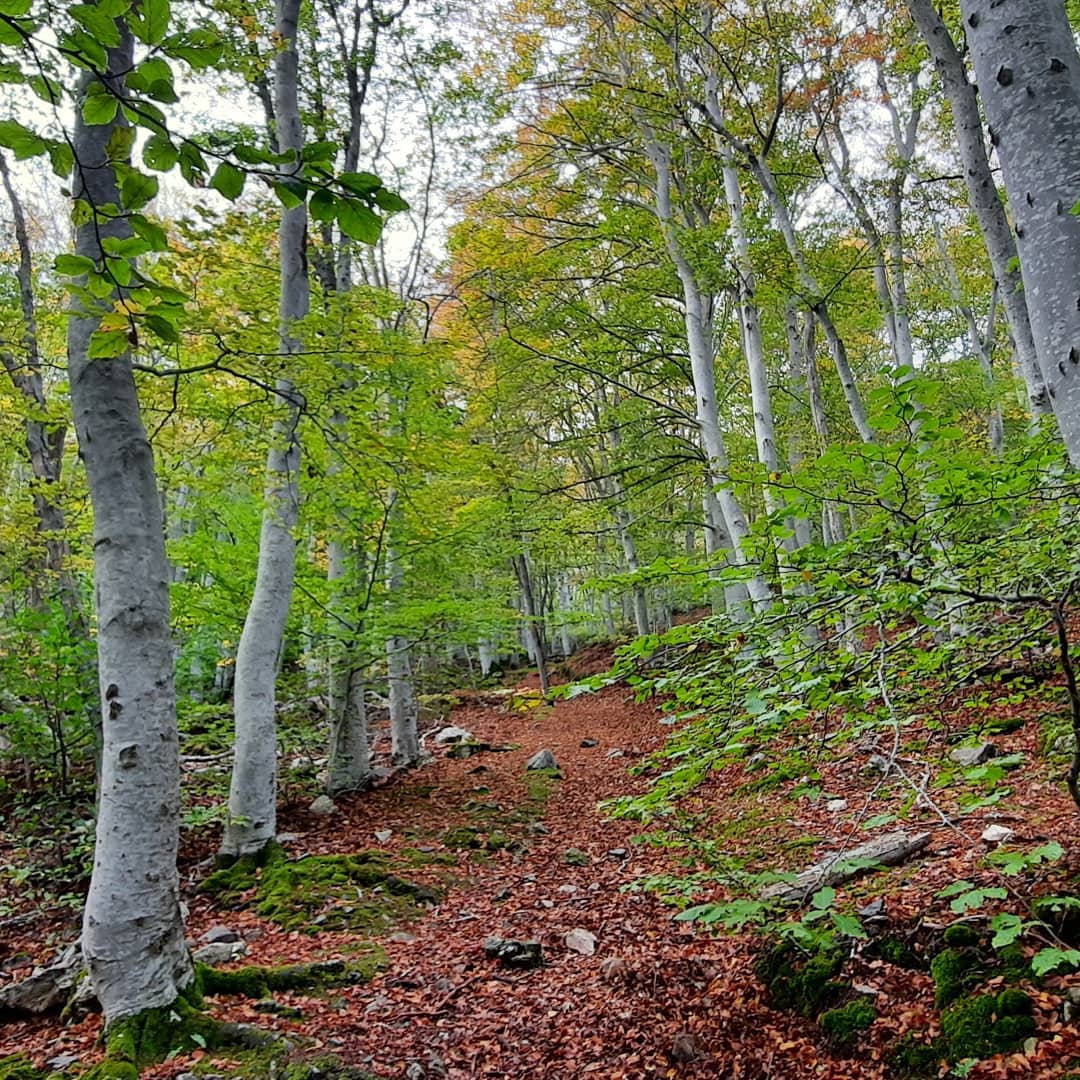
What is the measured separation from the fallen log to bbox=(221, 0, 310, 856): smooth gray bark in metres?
4.48

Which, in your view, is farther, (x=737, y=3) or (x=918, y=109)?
(x=918, y=109)

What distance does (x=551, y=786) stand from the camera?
28.1 feet

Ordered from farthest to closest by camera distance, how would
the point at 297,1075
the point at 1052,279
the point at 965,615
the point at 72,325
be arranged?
the point at 72,325
the point at 297,1075
the point at 965,615
the point at 1052,279

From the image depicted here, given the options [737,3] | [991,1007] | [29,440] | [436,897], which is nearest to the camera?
[991,1007]

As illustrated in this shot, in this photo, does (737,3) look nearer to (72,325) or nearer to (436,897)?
(72,325)

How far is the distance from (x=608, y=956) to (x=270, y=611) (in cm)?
410

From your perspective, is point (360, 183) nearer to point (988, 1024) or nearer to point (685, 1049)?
point (988, 1024)

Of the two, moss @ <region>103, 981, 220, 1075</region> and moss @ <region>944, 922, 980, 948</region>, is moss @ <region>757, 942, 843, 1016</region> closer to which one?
moss @ <region>944, 922, 980, 948</region>

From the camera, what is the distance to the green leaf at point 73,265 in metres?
1.15

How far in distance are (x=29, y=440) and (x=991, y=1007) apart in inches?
357

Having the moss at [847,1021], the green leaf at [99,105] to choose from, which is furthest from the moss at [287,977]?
the green leaf at [99,105]

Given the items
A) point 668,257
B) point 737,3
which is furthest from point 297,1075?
point 737,3

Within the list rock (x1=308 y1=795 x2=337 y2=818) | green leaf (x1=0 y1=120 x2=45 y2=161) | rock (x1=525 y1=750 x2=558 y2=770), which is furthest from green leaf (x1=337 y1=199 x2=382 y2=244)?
rock (x1=525 y1=750 x2=558 y2=770)

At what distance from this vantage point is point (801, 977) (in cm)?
302
